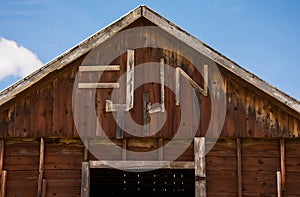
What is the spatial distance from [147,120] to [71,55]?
207cm

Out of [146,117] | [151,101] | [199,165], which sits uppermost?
[151,101]

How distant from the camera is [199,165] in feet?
33.0

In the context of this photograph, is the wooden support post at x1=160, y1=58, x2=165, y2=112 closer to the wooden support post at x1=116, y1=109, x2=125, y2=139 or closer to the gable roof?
the gable roof

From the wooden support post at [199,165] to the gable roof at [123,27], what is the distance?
5.20 ft

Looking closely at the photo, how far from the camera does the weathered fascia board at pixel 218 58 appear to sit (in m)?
9.70

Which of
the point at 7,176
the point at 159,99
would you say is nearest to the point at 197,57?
the point at 159,99

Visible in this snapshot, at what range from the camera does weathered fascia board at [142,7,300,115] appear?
382 inches

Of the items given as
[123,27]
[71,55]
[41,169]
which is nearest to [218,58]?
[123,27]

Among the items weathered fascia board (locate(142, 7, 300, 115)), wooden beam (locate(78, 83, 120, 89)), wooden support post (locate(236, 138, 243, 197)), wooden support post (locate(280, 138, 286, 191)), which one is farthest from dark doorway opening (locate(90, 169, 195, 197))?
weathered fascia board (locate(142, 7, 300, 115))

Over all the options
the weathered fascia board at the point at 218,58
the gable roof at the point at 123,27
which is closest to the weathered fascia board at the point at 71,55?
the gable roof at the point at 123,27

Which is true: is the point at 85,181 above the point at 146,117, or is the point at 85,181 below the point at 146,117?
below

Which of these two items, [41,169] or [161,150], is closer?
[161,150]

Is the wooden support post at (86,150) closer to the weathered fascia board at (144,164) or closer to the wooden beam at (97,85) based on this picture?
the weathered fascia board at (144,164)

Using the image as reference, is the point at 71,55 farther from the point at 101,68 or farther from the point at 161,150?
the point at 161,150
